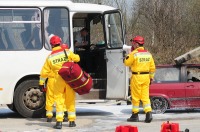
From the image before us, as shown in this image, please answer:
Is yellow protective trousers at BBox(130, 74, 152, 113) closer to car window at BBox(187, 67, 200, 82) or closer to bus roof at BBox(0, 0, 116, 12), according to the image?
bus roof at BBox(0, 0, 116, 12)

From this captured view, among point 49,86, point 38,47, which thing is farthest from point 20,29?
point 49,86

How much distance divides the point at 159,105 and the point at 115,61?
1.81 m

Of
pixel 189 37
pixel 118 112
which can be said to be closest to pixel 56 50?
pixel 118 112

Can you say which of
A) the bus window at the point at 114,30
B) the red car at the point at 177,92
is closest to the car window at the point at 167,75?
the red car at the point at 177,92

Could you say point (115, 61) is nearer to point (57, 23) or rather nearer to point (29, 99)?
point (57, 23)

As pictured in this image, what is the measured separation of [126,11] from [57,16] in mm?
23074

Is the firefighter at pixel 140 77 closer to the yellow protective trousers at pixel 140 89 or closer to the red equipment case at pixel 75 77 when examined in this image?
the yellow protective trousers at pixel 140 89

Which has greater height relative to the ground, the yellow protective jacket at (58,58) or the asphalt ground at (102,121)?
the yellow protective jacket at (58,58)

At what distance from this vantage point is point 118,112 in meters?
13.9

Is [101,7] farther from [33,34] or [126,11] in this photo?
[126,11]

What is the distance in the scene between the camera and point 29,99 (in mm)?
12406

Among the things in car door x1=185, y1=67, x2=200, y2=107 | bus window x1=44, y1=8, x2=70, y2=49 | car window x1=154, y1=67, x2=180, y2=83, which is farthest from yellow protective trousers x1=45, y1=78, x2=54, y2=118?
car door x1=185, y1=67, x2=200, y2=107

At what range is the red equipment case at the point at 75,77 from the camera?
10.2m

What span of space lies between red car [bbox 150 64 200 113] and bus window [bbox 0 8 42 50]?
3.45m
